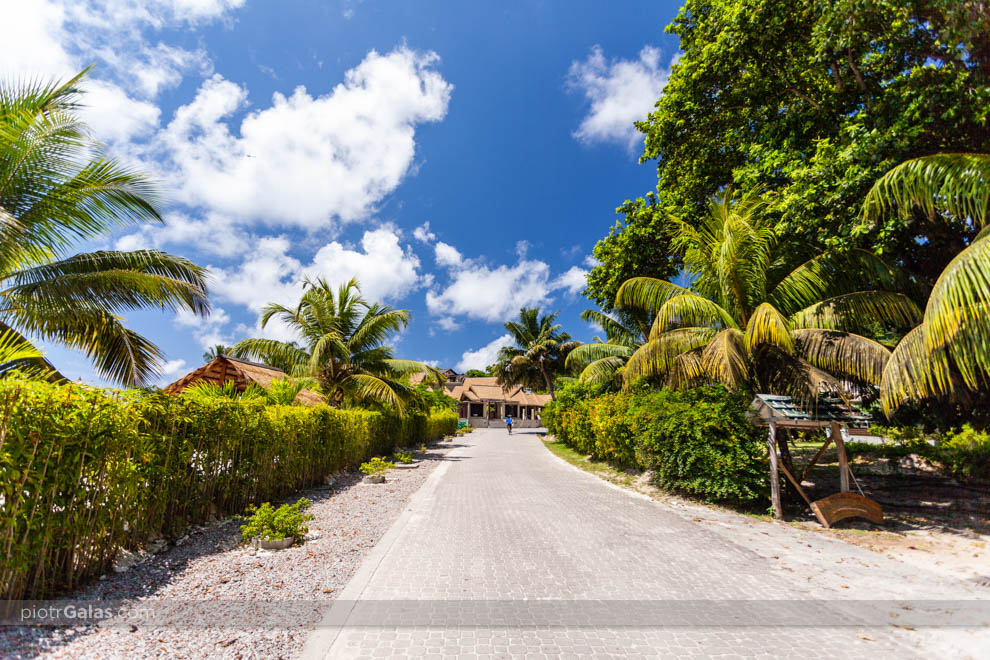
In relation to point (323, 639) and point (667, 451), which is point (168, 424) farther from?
point (667, 451)

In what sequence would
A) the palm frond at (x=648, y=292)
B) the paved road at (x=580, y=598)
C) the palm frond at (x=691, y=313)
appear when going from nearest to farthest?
the paved road at (x=580, y=598), the palm frond at (x=691, y=313), the palm frond at (x=648, y=292)

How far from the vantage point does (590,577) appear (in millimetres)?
4547

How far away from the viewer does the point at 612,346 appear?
65.1 ft

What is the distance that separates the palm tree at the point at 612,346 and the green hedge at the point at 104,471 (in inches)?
498

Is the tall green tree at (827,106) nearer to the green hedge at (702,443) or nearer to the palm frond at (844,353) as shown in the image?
the palm frond at (844,353)

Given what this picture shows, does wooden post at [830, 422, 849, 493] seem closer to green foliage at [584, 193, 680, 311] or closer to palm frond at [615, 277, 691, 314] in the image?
palm frond at [615, 277, 691, 314]

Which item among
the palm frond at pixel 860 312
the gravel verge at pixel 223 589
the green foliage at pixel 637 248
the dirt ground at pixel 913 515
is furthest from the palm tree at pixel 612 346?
the gravel verge at pixel 223 589

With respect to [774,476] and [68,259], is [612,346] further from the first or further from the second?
[68,259]

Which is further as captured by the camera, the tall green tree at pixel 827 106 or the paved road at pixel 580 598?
the tall green tree at pixel 827 106

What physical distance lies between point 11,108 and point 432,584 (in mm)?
8616

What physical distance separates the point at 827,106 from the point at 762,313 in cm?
553

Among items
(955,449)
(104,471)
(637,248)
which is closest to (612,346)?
(637,248)

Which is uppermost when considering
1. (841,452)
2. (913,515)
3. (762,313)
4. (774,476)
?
(762,313)

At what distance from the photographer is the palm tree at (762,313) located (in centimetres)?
729
